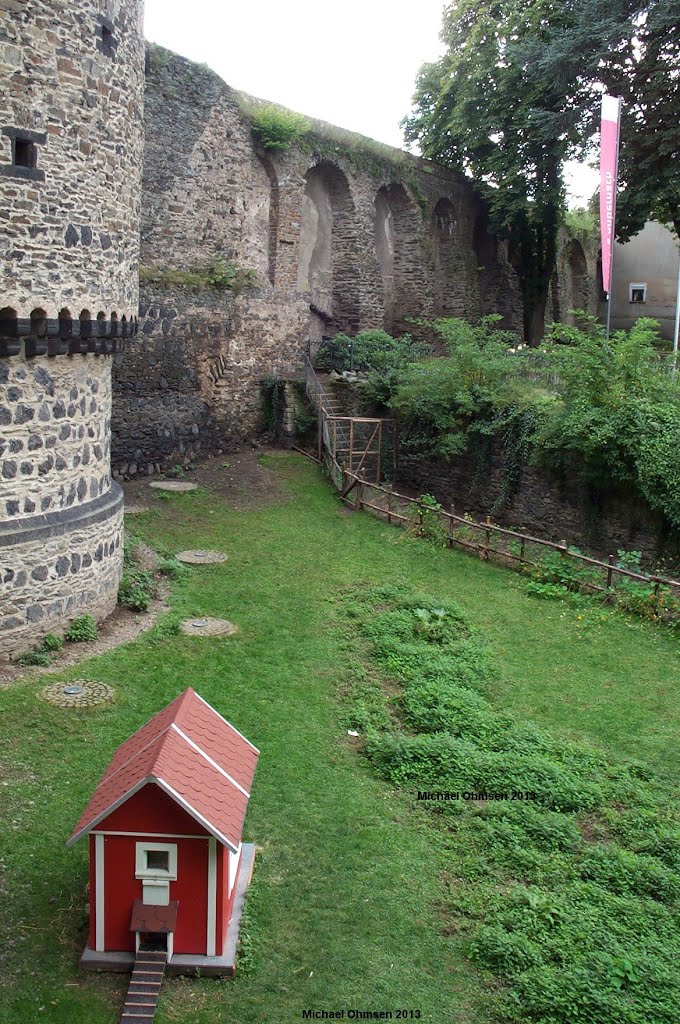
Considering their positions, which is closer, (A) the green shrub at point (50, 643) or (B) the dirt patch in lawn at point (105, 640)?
(B) the dirt patch in lawn at point (105, 640)

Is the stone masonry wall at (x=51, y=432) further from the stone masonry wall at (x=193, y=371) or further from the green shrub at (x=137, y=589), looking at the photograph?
the stone masonry wall at (x=193, y=371)

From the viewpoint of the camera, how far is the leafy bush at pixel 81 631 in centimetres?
1064

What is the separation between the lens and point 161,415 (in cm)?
1831

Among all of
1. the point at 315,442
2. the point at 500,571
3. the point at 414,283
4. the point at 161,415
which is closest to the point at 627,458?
the point at 500,571

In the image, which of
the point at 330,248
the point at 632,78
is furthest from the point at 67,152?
the point at 632,78

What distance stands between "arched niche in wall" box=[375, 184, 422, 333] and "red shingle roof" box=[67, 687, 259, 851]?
21.4 meters

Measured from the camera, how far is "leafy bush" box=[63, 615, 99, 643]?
1064cm

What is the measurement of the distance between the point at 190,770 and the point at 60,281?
19.6ft

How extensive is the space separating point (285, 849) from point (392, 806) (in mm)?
1163

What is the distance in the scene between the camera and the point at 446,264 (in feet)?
94.5

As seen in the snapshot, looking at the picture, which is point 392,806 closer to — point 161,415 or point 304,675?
point 304,675

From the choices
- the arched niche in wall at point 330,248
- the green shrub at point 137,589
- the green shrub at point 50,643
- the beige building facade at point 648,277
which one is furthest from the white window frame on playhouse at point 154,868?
the beige building facade at point 648,277

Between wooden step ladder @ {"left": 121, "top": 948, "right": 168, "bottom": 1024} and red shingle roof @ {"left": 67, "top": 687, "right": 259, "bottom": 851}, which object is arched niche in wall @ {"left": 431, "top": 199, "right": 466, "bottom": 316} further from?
wooden step ladder @ {"left": 121, "top": 948, "right": 168, "bottom": 1024}

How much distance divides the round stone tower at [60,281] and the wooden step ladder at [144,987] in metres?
4.88
